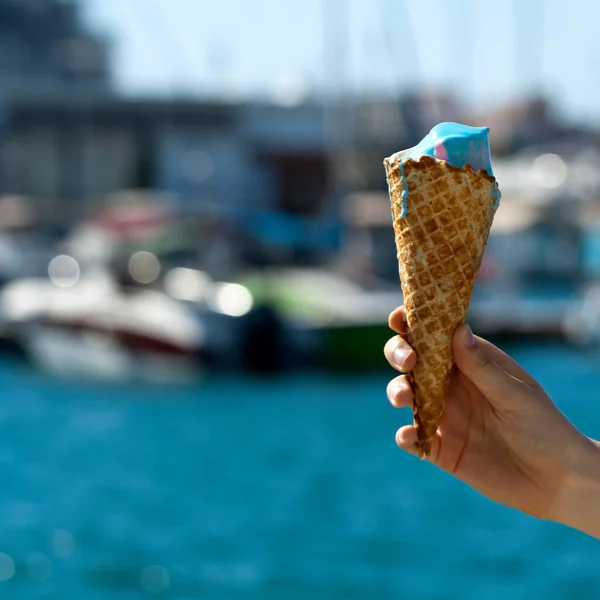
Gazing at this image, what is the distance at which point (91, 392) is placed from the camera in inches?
839

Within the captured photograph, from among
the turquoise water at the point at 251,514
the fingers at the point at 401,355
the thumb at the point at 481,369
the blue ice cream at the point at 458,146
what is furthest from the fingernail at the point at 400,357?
the turquoise water at the point at 251,514

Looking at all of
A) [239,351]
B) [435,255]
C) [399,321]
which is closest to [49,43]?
[239,351]

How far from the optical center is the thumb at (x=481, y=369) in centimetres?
229

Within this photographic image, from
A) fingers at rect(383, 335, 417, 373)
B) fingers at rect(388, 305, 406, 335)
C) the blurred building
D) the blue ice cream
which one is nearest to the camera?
the blue ice cream

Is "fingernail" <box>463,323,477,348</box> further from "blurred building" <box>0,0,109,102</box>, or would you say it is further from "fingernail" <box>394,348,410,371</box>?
"blurred building" <box>0,0,109,102</box>

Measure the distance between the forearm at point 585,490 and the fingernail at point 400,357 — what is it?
415 mm

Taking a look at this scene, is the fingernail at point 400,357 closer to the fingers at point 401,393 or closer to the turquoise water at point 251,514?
the fingers at point 401,393

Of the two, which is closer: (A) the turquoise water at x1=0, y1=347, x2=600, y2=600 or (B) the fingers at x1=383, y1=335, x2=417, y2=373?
(B) the fingers at x1=383, y1=335, x2=417, y2=373

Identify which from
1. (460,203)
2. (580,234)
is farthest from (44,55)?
(460,203)

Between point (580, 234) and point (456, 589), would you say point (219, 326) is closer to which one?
point (456, 589)

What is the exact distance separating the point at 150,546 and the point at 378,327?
518 inches

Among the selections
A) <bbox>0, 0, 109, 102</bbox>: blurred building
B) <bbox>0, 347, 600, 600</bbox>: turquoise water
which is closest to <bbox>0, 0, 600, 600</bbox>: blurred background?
<bbox>0, 347, 600, 600</bbox>: turquoise water

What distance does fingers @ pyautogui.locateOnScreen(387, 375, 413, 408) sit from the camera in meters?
2.35

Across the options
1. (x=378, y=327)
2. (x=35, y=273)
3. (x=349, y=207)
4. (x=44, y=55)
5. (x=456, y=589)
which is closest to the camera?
(x=456, y=589)
